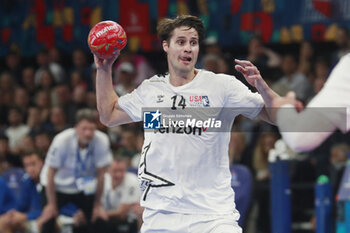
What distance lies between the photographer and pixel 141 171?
18.3 feet

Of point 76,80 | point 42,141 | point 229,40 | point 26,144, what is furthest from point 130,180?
point 229,40

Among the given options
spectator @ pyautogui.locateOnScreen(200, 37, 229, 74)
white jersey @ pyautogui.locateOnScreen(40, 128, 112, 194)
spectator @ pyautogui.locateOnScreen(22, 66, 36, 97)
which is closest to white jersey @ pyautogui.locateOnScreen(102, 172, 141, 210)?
white jersey @ pyautogui.locateOnScreen(40, 128, 112, 194)

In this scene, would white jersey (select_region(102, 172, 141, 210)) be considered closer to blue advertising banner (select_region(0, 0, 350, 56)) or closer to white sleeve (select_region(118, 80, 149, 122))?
blue advertising banner (select_region(0, 0, 350, 56))

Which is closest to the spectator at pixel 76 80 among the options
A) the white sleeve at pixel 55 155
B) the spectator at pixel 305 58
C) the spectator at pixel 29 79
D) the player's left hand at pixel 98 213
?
the spectator at pixel 29 79

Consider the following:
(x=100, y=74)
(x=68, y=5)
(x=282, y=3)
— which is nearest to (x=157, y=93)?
(x=100, y=74)

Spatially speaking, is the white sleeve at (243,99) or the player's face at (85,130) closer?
the white sleeve at (243,99)

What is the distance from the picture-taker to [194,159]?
539 centimetres

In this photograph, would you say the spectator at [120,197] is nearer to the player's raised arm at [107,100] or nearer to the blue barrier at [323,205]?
A: the blue barrier at [323,205]

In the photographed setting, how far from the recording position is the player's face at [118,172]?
10.4m

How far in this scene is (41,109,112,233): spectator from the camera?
9867mm

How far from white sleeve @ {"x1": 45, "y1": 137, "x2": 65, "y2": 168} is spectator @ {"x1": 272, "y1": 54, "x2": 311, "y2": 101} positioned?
11.4 ft

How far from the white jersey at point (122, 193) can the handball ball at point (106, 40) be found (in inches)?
189

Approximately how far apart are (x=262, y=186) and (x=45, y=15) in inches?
321

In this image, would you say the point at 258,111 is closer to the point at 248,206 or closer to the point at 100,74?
the point at 100,74
